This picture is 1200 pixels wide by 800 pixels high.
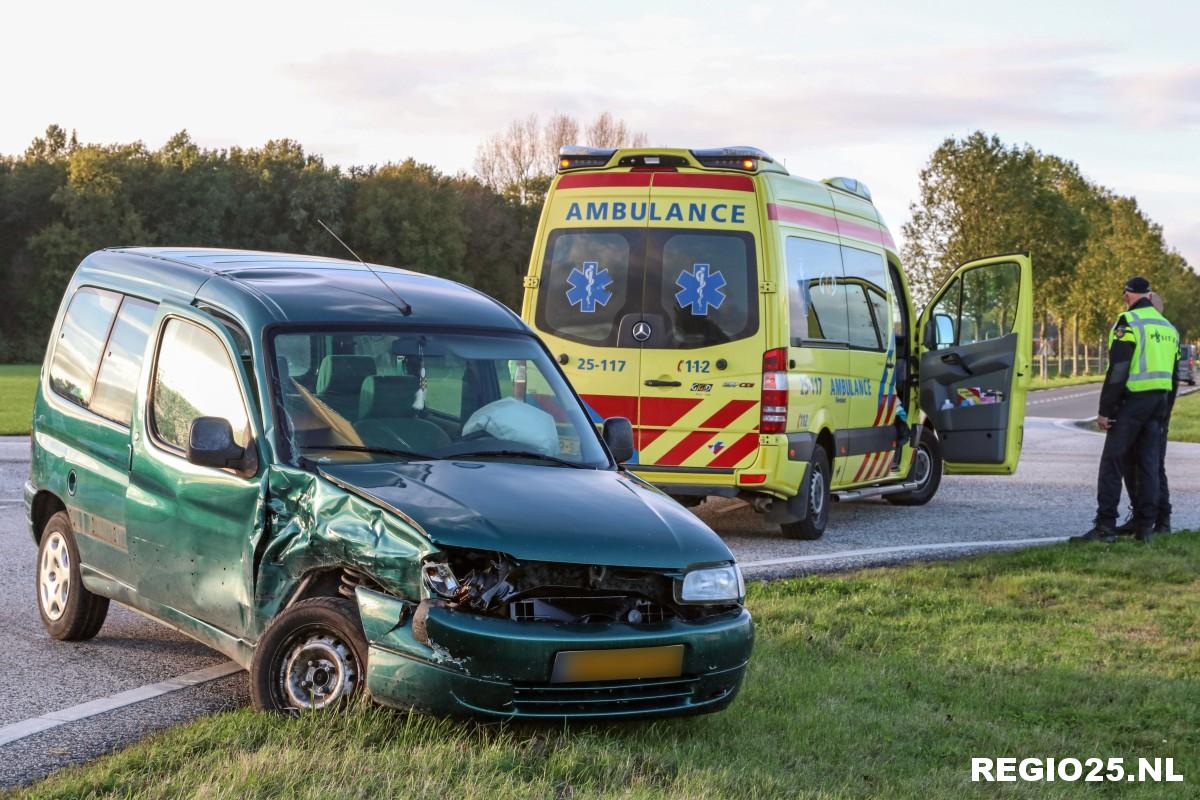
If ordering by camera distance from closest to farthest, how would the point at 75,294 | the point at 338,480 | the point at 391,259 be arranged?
the point at 338,480 → the point at 75,294 → the point at 391,259

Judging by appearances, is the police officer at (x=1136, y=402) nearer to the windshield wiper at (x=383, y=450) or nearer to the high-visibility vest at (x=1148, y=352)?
the high-visibility vest at (x=1148, y=352)

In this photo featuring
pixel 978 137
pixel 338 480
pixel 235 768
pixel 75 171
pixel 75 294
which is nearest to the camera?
pixel 235 768

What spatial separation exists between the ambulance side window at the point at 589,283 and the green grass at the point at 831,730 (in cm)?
337

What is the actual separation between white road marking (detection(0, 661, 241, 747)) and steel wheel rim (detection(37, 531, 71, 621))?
970mm

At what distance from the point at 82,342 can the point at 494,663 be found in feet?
11.1

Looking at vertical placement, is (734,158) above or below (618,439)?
above

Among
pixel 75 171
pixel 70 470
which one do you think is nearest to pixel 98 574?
pixel 70 470

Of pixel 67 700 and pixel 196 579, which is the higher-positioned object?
pixel 196 579

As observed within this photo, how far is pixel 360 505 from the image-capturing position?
5352 mm

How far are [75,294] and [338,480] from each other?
2840mm

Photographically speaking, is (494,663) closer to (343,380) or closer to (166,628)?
(343,380)

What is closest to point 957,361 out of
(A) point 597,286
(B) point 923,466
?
(B) point 923,466

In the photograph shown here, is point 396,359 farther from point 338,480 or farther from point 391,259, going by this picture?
point 391,259

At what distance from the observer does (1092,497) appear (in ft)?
52.4
